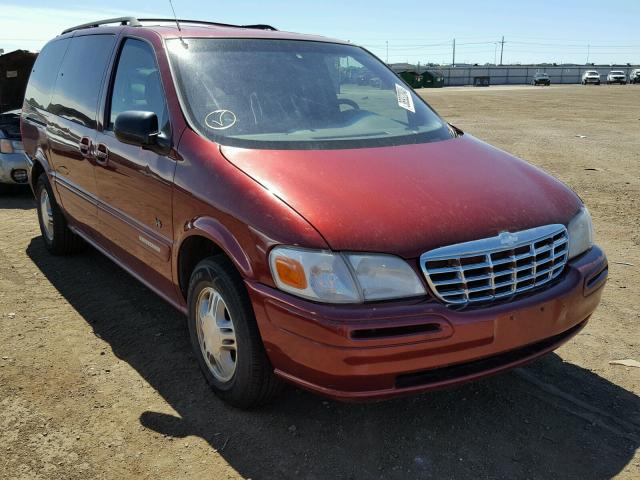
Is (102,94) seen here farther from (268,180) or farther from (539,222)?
(539,222)

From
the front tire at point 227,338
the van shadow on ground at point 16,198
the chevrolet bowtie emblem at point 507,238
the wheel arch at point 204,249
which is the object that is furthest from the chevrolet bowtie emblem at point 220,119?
the van shadow on ground at point 16,198

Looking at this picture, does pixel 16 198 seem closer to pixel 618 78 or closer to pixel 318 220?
pixel 318 220

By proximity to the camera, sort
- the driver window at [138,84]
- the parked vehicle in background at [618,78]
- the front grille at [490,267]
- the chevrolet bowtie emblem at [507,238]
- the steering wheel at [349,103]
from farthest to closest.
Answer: the parked vehicle in background at [618,78]
the steering wheel at [349,103]
the driver window at [138,84]
the chevrolet bowtie emblem at [507,238]
the front grille at [490,267]

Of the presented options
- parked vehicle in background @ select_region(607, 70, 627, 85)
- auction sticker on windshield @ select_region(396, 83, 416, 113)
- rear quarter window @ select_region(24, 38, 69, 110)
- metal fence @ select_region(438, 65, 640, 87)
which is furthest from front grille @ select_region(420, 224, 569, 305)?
metal fence @ select_region(438, 65, 640, 87)

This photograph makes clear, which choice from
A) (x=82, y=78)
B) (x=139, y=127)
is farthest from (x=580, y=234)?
(x=82, y=78)

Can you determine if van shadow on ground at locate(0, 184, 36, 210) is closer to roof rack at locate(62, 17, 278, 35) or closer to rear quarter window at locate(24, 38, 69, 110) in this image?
rear quarter window at locate(24, 38, 69, 110)

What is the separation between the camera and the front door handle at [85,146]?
13.8 ft

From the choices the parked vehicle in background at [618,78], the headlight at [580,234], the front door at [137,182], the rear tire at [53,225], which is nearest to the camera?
the headlight at [580,234]

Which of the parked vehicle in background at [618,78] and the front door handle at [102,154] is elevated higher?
the front door handle at [102,154]

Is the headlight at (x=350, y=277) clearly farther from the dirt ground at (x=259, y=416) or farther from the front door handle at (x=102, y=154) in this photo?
the front door handle at (x=102, y=154)

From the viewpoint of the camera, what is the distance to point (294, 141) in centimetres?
318

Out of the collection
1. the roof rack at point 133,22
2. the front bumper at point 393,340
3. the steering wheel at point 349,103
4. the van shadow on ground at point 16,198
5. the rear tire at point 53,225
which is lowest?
the van shadow on ground at point 16,198

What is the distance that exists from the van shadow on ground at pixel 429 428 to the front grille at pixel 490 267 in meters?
0.72

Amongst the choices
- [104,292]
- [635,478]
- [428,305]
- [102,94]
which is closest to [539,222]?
[428,305]
